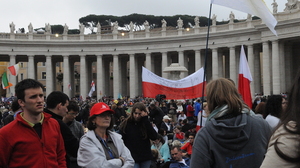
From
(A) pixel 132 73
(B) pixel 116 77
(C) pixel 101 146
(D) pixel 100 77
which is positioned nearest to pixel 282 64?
(A) pixel 132 73

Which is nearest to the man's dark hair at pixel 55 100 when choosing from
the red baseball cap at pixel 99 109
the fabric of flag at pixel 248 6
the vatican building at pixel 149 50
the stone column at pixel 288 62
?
the red baseball cap at pixel 99 109

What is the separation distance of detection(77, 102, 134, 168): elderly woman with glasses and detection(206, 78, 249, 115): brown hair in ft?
7.18

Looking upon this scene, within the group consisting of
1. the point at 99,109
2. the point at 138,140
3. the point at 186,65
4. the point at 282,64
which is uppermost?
the point at 186,65

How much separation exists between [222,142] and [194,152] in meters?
0.36

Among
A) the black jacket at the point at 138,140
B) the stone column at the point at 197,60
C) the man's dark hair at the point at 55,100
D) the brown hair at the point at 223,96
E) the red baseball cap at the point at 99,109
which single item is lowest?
the black jacket at the point at 138,140

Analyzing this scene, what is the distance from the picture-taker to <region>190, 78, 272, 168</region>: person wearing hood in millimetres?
4578

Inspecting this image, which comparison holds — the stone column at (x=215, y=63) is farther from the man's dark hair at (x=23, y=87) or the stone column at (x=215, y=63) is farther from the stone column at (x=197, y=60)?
the man's dark hair at (x=23, y=87)

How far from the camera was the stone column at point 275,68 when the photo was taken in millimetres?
48906

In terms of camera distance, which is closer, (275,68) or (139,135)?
(139,135)

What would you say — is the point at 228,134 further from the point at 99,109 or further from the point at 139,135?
the point at 139,135

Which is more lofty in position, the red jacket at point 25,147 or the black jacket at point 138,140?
the red jacket at point 25,147

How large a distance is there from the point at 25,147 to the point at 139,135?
4.08 meters

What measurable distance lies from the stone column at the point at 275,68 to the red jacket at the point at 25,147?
4647cm

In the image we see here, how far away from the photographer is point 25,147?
5504 mm
